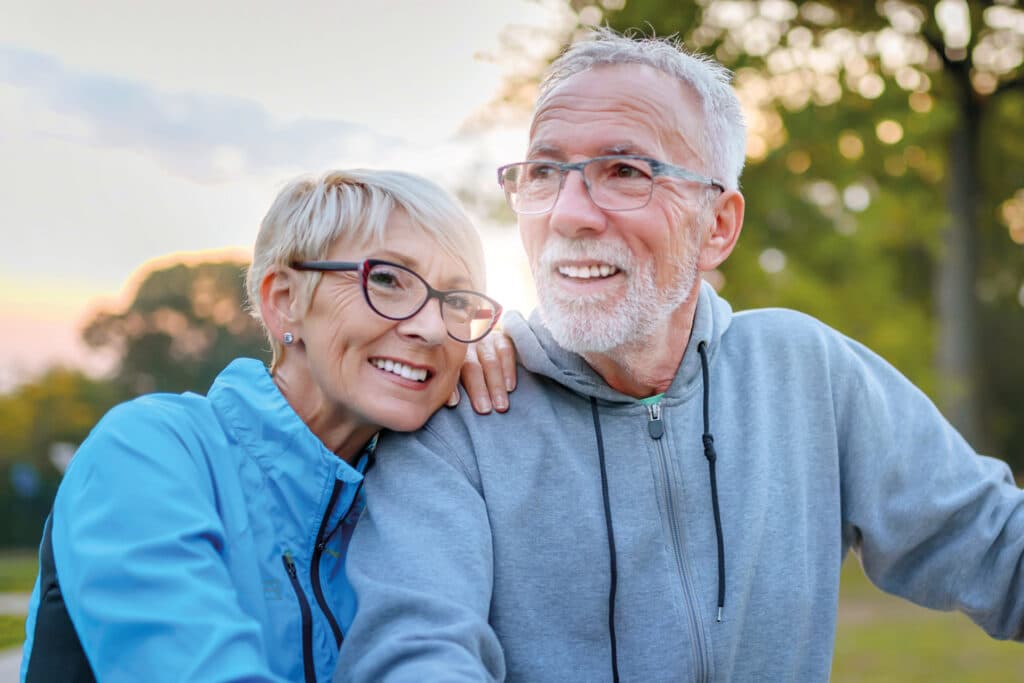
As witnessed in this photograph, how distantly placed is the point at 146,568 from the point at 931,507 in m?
1.58

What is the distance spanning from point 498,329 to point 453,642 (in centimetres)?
84

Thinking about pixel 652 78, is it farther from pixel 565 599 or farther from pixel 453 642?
pixel 453 642

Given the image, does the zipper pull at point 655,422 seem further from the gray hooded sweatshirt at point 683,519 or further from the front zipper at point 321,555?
the front zipper at point 321,555

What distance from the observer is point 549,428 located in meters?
2.00

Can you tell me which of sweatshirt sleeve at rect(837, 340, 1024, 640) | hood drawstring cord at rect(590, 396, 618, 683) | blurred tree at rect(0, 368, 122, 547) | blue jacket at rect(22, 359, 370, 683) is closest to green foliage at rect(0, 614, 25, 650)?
blurred tree at rect(0, 368, 122, 547)

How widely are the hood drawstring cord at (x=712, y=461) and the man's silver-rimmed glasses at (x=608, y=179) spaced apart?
0.37 metres

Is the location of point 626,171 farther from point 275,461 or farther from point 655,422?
point 275,461

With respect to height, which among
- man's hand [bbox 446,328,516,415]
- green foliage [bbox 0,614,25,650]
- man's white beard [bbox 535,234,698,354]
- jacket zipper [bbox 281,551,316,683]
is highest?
man's white beard [bbox 535,234,698,354]

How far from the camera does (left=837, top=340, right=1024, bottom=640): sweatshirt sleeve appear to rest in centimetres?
208

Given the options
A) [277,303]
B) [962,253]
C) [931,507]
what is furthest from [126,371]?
[962,253]

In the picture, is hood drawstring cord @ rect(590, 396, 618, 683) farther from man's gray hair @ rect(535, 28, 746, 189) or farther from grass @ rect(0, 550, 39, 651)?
grass @ rect(0, 550, 39, 651)

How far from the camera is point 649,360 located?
84.0 inches

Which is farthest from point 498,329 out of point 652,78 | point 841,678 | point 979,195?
point 979,195

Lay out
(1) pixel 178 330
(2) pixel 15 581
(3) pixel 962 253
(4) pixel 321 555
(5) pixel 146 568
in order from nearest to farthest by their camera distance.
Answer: (5) pixel 146 568 < (4) pixel 321 555 < (2) pixel 15 581 < (1) pixel 178 330 < (3) pixel 962 253
